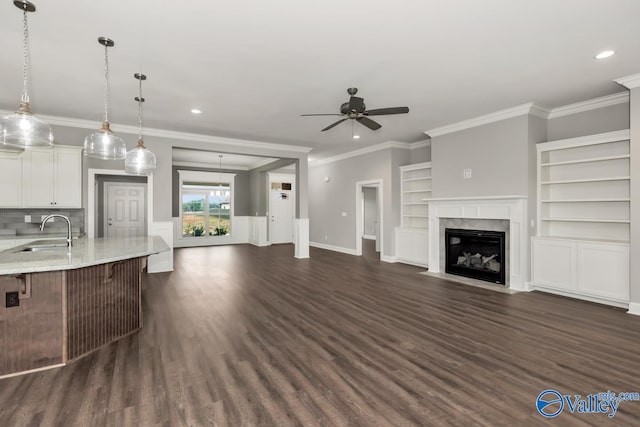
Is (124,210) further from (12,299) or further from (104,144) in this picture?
(12,299)

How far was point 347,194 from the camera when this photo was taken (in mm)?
8797

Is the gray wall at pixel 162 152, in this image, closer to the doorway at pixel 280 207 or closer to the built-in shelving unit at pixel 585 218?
the doorway at pixel 280 207

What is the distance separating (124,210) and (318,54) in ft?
24.3

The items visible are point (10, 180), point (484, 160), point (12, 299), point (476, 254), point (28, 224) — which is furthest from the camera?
point (476, 254)

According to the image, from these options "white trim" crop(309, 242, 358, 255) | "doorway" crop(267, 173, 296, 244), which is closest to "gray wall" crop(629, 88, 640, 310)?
"white trim" crop(309, 242, 358, 255)

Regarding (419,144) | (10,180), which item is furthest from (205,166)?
(419,144)

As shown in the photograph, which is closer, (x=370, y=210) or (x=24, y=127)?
(x=24, y=127)

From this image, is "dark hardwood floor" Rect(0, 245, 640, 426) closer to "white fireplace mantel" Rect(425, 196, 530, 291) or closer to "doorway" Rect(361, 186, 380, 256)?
"white fireplace mantel" Rect(425, 196, 530, 291)

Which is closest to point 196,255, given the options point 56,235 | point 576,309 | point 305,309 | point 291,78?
point 56,235

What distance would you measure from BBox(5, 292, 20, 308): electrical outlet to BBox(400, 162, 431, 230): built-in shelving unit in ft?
21.3

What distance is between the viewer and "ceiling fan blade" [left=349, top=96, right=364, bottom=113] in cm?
361

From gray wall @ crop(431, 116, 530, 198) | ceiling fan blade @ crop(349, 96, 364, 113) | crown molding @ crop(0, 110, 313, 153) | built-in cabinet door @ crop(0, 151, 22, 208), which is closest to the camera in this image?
ceiling fan blade @ crop(349, 96, 364, 113)

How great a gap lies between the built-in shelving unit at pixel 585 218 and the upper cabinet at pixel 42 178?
7.51m

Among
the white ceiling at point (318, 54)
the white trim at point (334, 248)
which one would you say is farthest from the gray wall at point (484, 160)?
the white trim at point (334, 248)
